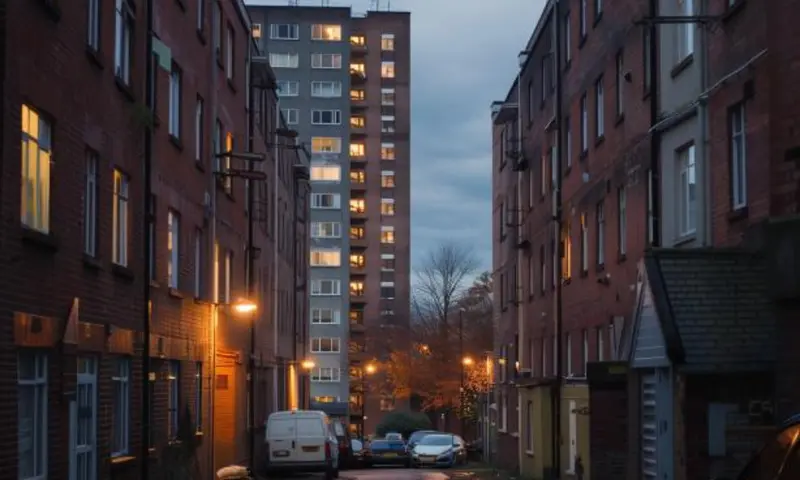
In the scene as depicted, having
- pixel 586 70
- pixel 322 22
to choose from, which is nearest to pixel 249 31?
pixel 586 70

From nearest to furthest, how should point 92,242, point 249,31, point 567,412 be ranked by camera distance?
point 92,242
point 567,412
point 249,31

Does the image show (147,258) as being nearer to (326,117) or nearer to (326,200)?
(326,117)

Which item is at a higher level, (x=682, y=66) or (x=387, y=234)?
(x=387, y=234)

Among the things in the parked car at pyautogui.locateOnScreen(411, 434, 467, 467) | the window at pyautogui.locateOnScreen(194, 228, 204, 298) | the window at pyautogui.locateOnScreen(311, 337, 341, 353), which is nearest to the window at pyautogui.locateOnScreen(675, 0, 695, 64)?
the window at pyautogui.locateOnScreen(194, 228, 204, 298)

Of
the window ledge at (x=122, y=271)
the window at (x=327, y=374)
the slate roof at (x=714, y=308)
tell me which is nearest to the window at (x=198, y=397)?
the window ledge at (x=122, y=271)

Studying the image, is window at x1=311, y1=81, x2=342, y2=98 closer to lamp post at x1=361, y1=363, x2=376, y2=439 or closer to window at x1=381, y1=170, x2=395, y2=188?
window at x1=381, y1=170, x2=395, y2=188

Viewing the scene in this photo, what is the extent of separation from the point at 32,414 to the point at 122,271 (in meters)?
4.74

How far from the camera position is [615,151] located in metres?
25.9

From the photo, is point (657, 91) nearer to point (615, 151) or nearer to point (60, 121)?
point (615, 151)

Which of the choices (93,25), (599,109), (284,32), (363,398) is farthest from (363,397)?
(93,25)

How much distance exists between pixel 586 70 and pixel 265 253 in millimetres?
14278

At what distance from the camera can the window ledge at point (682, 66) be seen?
64.9 ft

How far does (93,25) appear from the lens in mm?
17859

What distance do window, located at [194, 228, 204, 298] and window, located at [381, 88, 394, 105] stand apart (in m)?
73.6
